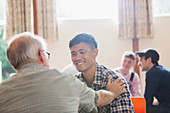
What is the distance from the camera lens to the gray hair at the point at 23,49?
1344 millimetres

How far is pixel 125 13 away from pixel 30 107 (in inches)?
Answer: 189

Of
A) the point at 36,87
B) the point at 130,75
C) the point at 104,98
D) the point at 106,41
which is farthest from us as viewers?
the point at 106,41

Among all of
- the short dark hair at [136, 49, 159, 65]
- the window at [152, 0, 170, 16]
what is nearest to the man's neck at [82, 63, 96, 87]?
the short dark hair at [136, 49, 159, 65]

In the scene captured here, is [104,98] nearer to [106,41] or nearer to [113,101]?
[113,101]

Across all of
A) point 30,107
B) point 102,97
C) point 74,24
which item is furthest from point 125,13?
point 30,107

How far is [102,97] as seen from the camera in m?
1.57

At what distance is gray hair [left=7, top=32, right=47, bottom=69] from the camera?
1.34m

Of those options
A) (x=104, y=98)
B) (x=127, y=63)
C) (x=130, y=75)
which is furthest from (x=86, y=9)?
(x=104, y=98)

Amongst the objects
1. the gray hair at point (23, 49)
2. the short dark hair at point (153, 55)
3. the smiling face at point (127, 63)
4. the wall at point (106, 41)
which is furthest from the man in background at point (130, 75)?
the gray hair at point (23, 49)

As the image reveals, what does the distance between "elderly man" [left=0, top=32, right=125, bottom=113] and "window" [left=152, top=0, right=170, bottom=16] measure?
5.05m

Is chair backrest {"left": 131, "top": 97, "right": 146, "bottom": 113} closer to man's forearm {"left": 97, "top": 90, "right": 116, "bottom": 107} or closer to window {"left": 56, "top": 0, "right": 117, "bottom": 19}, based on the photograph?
man's forearm {"left": 97, "top": 90, "right": 116, "bottom": 107}

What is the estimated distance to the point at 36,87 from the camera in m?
1.25

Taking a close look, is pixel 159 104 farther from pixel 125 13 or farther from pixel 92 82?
pixel 125 13

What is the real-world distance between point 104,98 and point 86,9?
4639 millimetres
